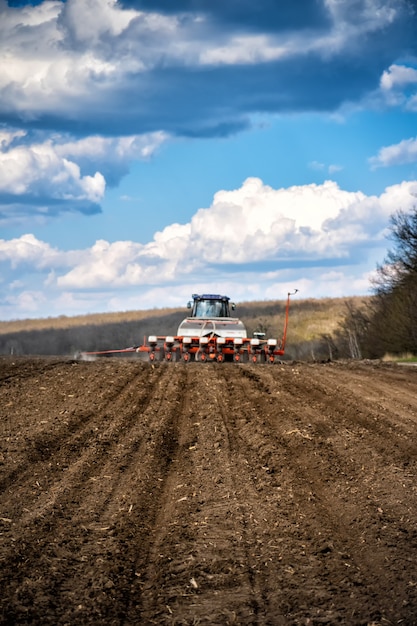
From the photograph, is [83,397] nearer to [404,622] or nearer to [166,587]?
[166,587]

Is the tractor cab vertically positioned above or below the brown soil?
above

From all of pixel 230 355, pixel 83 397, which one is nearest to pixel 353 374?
pixel 230 355

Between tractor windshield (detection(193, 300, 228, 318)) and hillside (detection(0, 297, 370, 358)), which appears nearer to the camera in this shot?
tractor windshield (detection(193, 300, 228, 318))

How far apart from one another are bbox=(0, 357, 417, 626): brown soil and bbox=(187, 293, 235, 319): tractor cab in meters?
13.0

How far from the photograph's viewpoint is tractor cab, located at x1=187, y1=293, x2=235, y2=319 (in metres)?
30.2

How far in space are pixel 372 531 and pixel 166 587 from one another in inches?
95.8

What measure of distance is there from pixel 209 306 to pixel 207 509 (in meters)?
21.5

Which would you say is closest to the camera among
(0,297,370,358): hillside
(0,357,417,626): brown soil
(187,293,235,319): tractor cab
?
(0,357,417,626): brown soil

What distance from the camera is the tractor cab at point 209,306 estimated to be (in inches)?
1188

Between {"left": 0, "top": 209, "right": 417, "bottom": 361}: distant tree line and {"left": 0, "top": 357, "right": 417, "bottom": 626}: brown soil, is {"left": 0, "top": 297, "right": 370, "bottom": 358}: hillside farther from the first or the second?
{"left": 0, "top": 357, "right": 417, "bottom": 626}: brown soil

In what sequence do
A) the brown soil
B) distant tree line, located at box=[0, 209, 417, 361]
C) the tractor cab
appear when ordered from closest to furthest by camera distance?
the brown soil, the tractor cab, distant tree line, located at box=[0, 209, 417, 361]

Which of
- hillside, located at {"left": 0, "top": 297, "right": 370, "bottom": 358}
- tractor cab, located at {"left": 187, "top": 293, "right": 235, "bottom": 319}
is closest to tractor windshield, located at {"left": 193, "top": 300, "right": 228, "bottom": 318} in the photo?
tractor cab, located at {"left": 187, "top": 293, "right": 235, "bottom": 319}

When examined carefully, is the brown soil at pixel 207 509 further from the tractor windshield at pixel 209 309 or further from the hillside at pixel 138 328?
the hillside at pixel 138 328

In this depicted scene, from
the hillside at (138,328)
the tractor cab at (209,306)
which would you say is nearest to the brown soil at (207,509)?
the tractor cab at (209,306)
